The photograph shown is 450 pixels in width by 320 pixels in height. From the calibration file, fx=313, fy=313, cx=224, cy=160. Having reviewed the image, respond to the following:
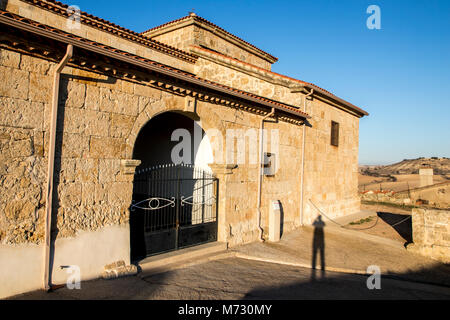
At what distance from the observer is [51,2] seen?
8570 mm

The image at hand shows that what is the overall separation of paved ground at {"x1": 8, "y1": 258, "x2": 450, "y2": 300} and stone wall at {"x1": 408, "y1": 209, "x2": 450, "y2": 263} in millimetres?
2034

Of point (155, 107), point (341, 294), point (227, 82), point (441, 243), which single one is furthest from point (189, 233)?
point (441, 243)

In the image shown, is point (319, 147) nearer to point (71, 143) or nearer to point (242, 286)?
point (242, 286)

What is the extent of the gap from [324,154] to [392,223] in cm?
358

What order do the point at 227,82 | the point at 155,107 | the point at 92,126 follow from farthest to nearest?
the point at 227,82
the point at 155,107
the point at 92,126

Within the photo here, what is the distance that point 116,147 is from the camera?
5.04 metres

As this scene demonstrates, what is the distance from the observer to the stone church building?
404 cm

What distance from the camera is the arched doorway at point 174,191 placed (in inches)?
226

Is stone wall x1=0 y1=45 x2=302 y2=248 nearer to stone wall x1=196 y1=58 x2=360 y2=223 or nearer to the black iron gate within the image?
the black iron gate

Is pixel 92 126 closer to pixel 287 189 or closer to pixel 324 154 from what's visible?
pixel 287 189

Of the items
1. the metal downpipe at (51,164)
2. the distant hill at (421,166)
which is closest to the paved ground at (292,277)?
the metal downpipe at (51,164)

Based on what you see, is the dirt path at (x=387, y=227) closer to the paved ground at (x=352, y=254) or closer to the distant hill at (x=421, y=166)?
the paved ground at (x=352, y=254)

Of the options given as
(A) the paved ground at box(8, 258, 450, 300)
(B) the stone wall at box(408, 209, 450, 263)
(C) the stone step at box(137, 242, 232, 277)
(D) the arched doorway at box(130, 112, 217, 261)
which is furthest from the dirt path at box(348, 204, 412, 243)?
(D) the arched doorway at box(130, 112, 217, 261)

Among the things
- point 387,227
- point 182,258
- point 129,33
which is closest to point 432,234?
point 387,227
